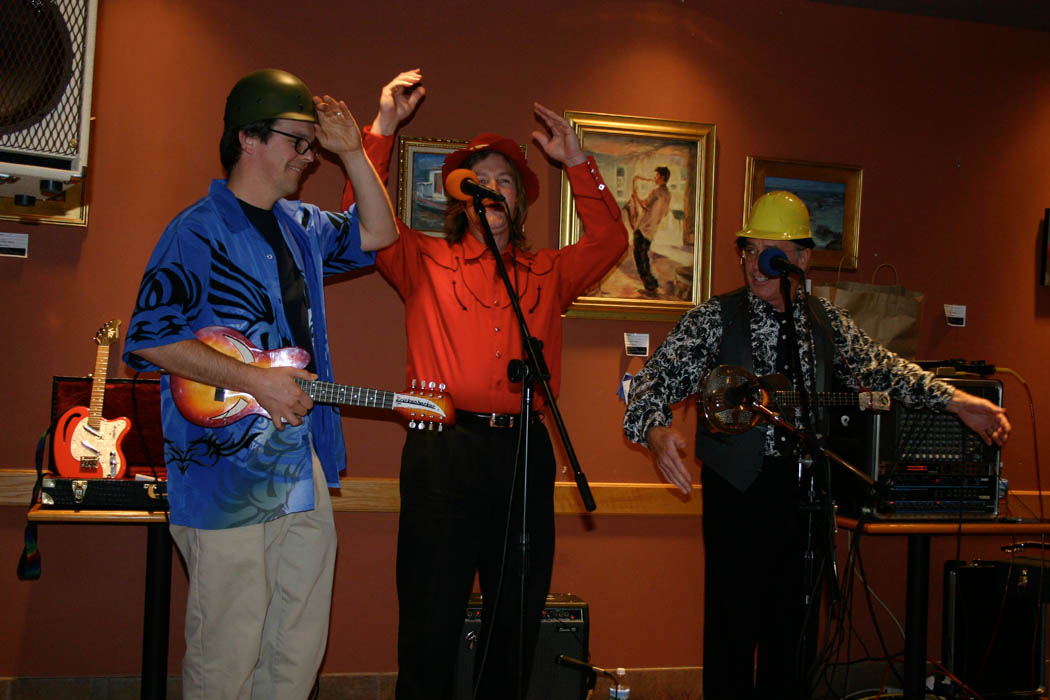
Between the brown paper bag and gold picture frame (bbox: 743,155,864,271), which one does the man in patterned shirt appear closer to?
the brown paper bag

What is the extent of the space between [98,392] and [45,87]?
1.52 meters

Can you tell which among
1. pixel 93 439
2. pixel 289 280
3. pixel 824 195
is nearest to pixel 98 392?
pixel 93 439

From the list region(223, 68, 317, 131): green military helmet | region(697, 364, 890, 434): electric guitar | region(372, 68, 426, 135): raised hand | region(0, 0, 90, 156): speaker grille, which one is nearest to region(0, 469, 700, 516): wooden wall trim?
region(697, 364, 890, 434): electric guitar

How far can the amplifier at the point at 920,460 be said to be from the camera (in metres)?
3.31

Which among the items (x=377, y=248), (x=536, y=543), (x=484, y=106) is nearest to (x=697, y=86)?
(x=484, y=106)

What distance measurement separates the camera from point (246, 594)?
205 cm

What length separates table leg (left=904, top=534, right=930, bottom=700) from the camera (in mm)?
3311

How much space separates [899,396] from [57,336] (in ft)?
10.6

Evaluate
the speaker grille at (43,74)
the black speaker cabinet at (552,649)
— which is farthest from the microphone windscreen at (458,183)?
the black speaker cabinet at (552,649)

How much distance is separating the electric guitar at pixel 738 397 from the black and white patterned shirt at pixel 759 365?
9cm

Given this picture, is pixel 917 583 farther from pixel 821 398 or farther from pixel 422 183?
pixel 422 183

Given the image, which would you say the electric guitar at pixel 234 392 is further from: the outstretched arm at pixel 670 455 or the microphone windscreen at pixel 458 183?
the outstretched arm at pixel 670 455

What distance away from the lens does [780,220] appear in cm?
298

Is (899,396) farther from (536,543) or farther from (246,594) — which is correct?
(246,594)
